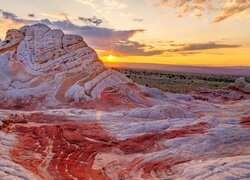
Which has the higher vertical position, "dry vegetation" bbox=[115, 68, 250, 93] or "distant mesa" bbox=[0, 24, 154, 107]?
"distant mesa" bbox=[0, 24, 154, 107]

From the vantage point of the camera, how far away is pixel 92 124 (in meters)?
19.4

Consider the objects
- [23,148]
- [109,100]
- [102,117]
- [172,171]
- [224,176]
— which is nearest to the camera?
[224,176]

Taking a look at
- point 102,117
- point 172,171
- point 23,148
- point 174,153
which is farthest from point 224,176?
point 102,117

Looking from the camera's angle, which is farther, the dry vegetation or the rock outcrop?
the dry vegetation

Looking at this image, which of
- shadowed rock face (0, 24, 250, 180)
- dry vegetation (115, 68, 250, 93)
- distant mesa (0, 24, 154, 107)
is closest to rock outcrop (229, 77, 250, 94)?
shadowed rock face (0, 24, 250, 180)

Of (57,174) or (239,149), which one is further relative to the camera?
(239,149)

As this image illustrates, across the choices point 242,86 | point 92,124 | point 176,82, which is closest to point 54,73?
point 92,124

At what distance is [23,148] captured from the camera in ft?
47.7

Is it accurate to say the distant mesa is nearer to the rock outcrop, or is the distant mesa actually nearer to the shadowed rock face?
the shadowed rock face

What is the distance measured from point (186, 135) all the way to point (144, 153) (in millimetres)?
2986

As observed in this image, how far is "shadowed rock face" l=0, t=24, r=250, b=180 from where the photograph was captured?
493 inches

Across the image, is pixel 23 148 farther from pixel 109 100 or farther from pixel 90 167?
pixel 109 100

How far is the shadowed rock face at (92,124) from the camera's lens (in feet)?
41.1

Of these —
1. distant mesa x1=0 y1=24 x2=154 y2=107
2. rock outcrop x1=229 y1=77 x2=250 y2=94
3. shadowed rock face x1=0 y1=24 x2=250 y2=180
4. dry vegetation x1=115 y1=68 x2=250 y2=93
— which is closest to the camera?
shadowed rock face x1=0 y1=24 x2=250 y2=180
